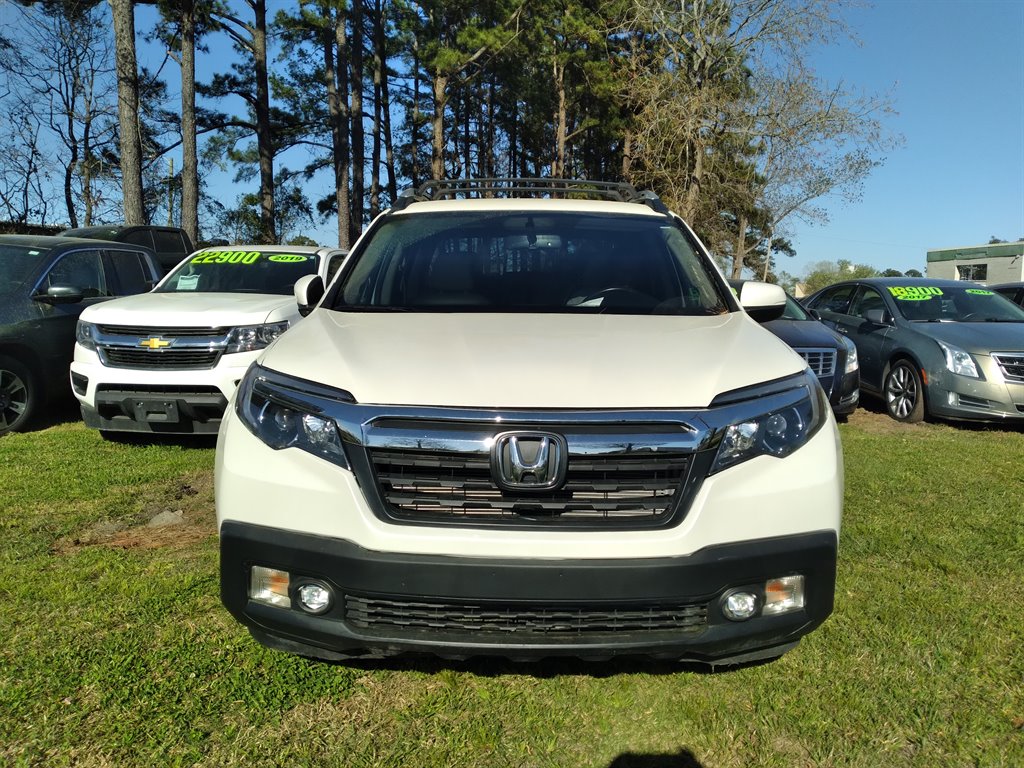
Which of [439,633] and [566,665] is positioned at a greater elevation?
[439,633]

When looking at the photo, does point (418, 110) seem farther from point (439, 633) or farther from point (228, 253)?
point (439, 633)

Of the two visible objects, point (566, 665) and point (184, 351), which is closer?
point (566, 665)

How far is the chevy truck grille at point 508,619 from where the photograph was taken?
2.08 m

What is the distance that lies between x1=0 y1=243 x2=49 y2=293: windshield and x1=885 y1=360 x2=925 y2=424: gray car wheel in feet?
29.7

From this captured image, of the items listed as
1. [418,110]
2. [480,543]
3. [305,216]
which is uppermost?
[418,110]

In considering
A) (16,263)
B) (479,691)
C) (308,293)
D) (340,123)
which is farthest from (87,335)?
(340,123)

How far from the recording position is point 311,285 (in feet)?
11.5

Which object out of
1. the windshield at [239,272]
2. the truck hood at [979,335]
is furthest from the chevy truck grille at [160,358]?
the truck hood at [979,335]

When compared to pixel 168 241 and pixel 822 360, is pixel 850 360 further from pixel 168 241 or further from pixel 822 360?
pixel 168 241

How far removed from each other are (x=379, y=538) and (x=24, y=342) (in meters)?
5.91

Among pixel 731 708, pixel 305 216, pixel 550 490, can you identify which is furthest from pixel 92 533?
pixel 305 216

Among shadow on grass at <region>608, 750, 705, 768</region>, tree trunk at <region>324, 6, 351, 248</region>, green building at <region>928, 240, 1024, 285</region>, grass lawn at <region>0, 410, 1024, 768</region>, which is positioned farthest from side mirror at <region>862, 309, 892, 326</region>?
green building at <region>928, 240, 1024, 285</region>

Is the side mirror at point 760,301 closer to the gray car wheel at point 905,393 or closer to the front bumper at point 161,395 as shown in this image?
the front bumper at point 161,395

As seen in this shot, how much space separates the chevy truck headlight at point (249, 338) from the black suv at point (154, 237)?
24.6 ft
